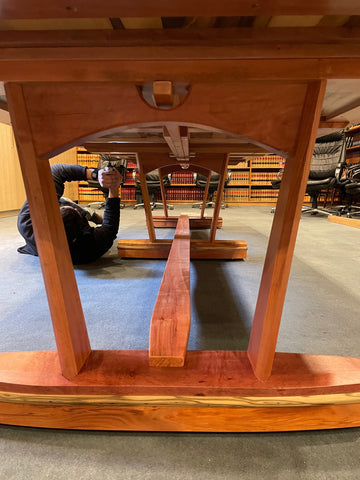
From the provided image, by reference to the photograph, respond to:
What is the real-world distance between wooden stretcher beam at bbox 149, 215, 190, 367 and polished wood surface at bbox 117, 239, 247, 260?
947mm

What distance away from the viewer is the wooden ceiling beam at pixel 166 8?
36cm

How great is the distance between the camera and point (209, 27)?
0.46 meters

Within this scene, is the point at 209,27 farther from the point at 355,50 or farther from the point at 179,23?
the point at 355,50

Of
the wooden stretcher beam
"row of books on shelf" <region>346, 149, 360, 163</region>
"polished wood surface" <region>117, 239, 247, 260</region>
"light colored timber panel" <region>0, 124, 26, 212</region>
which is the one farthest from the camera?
"row of books on shelf" <region>346, 149, 360, 163</region>

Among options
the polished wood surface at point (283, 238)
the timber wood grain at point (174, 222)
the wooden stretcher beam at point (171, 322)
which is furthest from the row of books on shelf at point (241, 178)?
the polished wood surface at point (283, 238)

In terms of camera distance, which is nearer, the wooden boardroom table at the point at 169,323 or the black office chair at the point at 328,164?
the wooden boardroom table at the point at 169,323

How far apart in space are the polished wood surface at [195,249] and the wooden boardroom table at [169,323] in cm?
133

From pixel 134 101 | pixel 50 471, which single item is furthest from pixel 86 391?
pixel 134 101

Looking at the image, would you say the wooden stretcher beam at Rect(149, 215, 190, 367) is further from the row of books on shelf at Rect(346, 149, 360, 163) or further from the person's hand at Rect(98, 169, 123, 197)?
the row of books on shelf at Rect(346, 149, 360, 163)

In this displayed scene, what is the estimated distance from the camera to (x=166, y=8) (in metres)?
0.37

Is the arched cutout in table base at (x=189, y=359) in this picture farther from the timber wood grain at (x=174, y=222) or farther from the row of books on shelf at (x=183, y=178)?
the row of books on shelf at (x=183, y=178)

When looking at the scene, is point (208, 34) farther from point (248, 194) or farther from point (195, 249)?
point (248, 194)

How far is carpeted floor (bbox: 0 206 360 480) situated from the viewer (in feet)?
1.74

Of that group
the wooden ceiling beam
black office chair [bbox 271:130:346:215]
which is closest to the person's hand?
the wooden ceiling beam
